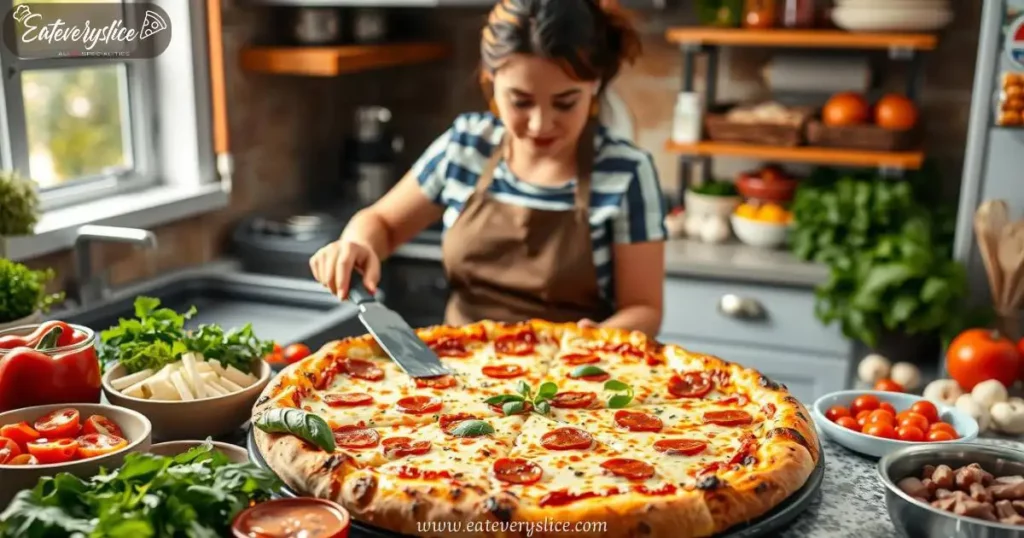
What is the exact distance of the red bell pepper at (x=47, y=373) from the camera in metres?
1.35

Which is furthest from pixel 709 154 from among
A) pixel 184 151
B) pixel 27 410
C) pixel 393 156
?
pixel 27 410

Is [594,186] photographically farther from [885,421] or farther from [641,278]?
[885,421]

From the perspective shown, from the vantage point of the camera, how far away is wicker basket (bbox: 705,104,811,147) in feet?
10.2

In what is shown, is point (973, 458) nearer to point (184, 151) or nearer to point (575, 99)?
point (575, 99)

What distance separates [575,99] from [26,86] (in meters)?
1.51

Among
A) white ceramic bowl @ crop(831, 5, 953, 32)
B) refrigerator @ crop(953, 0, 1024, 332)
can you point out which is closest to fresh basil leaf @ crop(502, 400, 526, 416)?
refrigerator @ crop(953, 0, 1024, 332)

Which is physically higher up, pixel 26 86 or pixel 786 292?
pixel 26 86

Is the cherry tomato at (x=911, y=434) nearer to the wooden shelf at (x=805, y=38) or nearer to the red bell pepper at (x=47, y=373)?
the red bell pepper at (x=47, y=373)

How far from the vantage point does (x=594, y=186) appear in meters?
2.11

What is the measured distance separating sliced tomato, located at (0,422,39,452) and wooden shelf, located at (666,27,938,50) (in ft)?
7.91

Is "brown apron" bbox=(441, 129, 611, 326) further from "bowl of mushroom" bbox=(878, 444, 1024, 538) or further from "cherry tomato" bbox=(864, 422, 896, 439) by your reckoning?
"bowl of mushroom" bbox=(878, 444, 1024, 538)

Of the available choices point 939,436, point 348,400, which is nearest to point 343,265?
point 348,400

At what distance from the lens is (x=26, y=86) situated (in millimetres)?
2561

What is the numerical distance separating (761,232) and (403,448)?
2018mm
